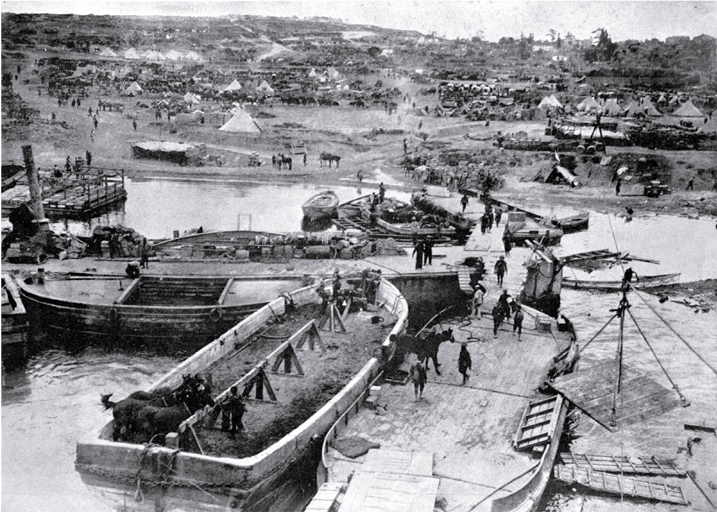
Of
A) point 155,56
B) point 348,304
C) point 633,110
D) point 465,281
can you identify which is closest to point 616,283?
point 465,281

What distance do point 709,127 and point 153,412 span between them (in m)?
49.1

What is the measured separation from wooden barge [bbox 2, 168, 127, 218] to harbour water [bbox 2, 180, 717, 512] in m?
2.33

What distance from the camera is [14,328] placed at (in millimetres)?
16797

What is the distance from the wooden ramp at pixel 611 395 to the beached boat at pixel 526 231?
15.2 metres

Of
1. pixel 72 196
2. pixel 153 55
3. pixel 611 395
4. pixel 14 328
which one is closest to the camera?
pixel 611 395

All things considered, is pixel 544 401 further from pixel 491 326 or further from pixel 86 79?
pixel 86 79

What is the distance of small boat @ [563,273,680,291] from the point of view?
2323cm

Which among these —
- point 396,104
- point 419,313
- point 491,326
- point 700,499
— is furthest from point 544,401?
point 396,104

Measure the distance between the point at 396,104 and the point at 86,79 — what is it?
2692 centimetres

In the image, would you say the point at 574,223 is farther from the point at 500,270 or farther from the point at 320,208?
the point at 320,208

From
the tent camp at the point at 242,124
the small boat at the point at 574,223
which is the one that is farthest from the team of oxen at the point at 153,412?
the tent camp at the point at 242,124

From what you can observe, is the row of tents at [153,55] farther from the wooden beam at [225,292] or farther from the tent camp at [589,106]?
the wooden beam at [225,292]

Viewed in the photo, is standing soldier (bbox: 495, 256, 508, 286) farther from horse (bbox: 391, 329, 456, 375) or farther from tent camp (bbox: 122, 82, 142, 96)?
tent camp (bbox: 122, 82, 142, 96)

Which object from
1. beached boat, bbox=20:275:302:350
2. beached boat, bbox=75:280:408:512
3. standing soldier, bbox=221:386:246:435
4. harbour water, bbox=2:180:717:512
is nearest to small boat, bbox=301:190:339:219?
harbour water, bbox=2:180:717:512
